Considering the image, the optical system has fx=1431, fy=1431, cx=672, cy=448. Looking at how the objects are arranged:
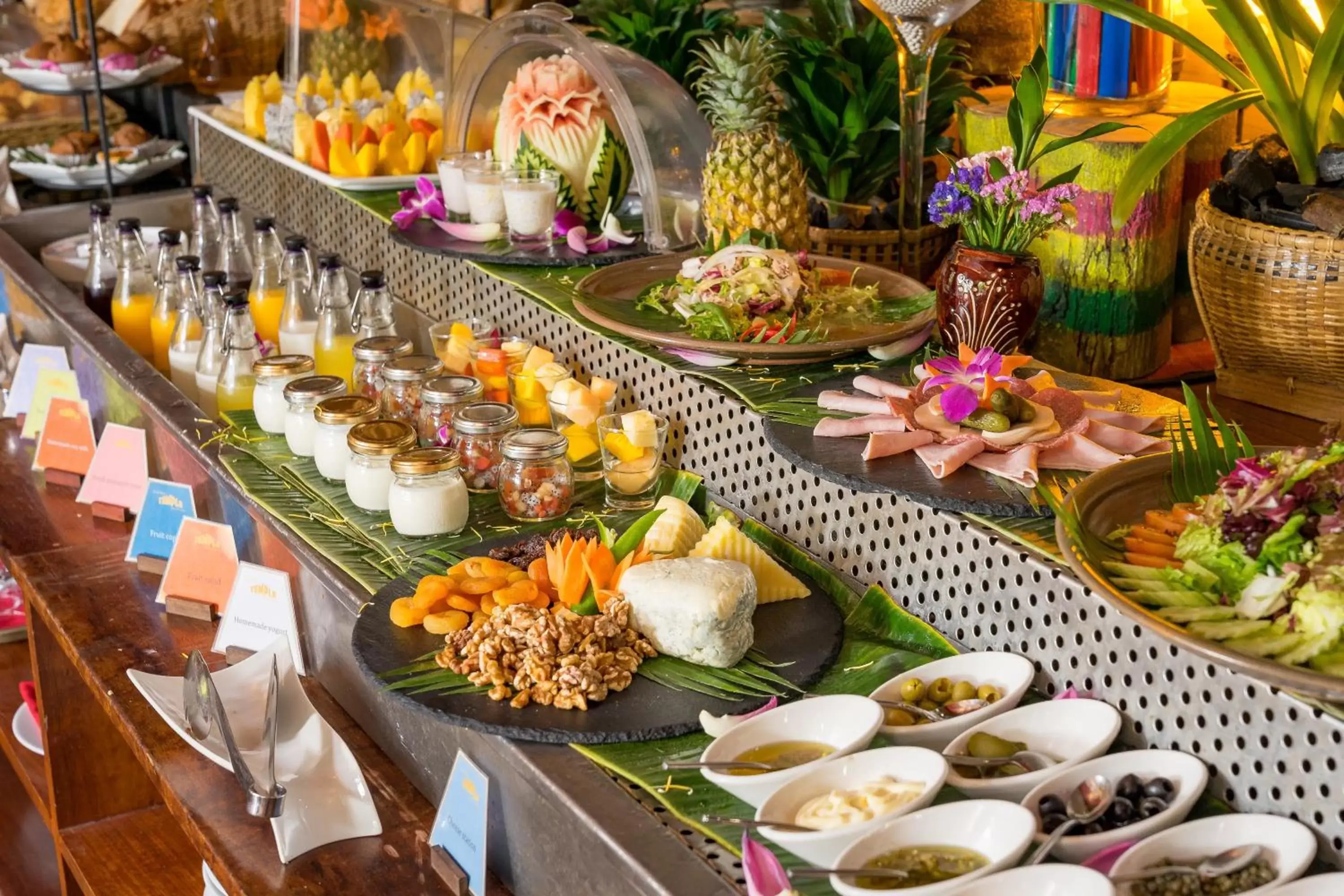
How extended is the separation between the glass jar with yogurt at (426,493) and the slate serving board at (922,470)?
0.43 meters

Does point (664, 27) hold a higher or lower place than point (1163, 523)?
higher

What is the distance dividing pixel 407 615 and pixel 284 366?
0.77 m

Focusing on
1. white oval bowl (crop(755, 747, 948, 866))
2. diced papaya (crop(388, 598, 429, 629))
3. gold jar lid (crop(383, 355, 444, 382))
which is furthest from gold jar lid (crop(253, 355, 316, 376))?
white oval bowl (crop(755, 747, 948, 866))

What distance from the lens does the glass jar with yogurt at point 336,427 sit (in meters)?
1.99

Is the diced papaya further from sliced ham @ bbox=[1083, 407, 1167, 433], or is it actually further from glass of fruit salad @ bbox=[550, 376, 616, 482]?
sliced ham @ bbox=[1083, 407, 1167, 433]

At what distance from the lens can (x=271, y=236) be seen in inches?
106

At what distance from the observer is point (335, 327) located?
242 cm

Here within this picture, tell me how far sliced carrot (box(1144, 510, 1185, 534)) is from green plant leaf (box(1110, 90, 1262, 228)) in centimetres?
64

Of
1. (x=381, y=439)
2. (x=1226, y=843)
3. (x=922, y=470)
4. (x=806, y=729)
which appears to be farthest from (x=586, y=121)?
(x=1226, y=843)

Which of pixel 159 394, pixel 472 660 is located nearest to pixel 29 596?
pixel 159 394

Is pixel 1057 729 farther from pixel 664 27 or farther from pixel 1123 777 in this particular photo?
A: pixel 664 27

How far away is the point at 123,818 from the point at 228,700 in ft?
2.41

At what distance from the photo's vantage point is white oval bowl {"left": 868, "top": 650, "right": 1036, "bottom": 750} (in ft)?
4.33

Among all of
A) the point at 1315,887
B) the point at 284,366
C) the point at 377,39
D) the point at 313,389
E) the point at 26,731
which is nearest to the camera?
the point at 1315,887
